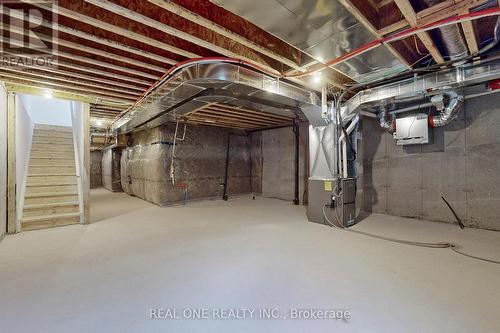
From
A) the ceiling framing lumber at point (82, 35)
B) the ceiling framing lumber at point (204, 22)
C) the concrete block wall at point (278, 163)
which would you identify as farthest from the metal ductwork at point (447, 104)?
the ceiling framing lumber at point (82, 35)

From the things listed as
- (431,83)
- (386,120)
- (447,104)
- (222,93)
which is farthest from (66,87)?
A: (447,104)

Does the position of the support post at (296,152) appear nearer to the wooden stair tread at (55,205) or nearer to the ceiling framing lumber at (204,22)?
the ceiling framing lumber at (204,22)

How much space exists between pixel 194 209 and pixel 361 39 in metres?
4.39

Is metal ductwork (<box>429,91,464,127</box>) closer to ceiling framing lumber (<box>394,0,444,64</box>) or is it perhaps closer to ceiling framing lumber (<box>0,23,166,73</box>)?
ceiling framing lumber (<box>394,0,444,64</box>)

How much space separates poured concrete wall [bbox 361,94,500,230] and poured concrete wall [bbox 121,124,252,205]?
3672 mm

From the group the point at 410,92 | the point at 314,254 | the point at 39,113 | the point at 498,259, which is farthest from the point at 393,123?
the point at 39,113

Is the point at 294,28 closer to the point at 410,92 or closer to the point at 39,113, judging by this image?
the point at 410,92

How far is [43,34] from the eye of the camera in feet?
6.83

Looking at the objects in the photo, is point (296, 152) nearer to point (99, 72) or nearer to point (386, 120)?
point (386, 120)

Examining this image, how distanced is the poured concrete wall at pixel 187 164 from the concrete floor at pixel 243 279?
93.5 inches

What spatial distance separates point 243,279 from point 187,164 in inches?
174

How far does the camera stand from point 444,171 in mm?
3896

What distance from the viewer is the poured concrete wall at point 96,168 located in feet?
33.3

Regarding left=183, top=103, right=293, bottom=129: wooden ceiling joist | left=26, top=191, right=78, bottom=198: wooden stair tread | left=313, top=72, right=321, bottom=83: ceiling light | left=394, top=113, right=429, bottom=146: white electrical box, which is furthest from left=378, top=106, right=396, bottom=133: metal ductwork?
left=26, top=191, right=78, bottom=198: wooden stair tread
